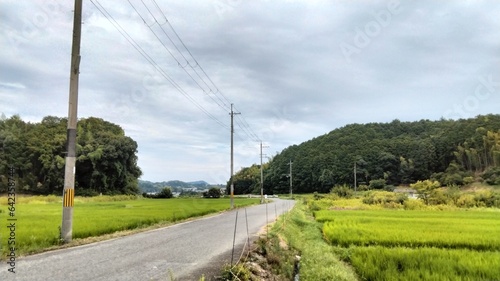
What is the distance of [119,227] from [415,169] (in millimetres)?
93968

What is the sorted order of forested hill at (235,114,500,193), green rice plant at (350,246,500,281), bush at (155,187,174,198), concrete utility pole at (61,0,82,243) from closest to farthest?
green rice plant at (350,246,500,281) < concrete utility pole at (61,0,82,243) < bush at (155,187,174,198) < forested hill at (235,114,500,193)

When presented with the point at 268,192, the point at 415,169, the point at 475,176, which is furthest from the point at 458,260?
the point at 268,192

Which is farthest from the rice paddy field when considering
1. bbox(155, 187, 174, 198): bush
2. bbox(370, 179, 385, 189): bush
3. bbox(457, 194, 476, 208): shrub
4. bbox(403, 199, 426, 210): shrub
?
bbox(370, 179, 385, 189): bush

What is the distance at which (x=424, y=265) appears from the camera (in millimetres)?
9672

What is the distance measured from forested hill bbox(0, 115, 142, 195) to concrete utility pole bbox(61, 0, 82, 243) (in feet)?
173

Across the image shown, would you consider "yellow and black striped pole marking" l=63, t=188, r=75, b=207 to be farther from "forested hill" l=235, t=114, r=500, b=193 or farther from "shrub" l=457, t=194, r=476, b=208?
"forested hill" l=235, t=114, r=500, b=193

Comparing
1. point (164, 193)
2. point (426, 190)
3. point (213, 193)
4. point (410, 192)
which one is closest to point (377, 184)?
point (410, 192)

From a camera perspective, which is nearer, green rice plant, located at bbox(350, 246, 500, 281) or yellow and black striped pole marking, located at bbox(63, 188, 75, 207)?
green rice plant, located at bbox(350, 246, 500, 281)

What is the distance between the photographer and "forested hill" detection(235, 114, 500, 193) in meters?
83.3

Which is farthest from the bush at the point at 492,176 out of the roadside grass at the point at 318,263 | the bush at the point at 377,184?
the roadside grass at the point at 318,263

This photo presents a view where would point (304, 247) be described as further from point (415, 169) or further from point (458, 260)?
point (415, 169)

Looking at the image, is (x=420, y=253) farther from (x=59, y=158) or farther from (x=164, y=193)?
(x=164, y=193)

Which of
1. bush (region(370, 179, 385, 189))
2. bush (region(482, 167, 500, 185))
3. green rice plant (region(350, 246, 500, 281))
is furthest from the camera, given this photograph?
bush (region(370, 179, 385, 189))

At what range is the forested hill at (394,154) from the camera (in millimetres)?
83312
